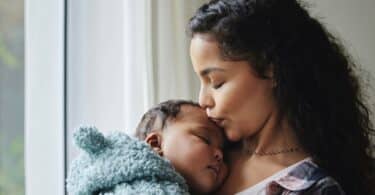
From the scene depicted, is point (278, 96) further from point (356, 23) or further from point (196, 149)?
point (356, 23)

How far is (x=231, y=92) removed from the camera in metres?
0.98

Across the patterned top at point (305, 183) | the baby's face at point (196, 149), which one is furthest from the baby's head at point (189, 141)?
the patterned top at point (305, 183)

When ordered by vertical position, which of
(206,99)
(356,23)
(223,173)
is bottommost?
(223,173)

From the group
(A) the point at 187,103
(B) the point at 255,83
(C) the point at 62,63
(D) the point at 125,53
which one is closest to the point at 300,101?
(B) the point at 255,83

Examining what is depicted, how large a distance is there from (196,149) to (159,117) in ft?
0.30

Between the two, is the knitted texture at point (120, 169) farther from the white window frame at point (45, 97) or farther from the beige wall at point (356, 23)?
the beige wall at point (356, 23)

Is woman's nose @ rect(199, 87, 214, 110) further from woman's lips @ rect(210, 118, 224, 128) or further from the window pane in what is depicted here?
the window pane

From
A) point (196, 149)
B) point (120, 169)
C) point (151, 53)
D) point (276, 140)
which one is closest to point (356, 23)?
point (151, 53)

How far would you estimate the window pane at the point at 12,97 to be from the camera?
48.8 inches

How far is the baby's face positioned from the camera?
3.27 feet

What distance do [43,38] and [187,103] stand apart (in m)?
0.42

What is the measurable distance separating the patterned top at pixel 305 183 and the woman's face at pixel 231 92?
0.10m

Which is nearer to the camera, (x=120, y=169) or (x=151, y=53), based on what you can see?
(x=120, y=169)

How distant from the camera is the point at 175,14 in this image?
54.7 inches
